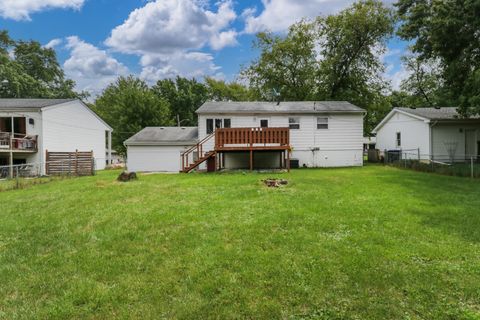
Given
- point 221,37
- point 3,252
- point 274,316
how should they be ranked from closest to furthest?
point 274,316 < point 3,252 < point 221,37

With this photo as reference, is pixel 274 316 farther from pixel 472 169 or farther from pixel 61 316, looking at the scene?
pixel 472 169

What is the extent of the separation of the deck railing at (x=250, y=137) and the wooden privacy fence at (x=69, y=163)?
9.77 metres

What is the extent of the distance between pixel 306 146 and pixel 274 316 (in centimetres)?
1719

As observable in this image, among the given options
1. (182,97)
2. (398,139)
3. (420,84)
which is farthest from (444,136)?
(182,97)

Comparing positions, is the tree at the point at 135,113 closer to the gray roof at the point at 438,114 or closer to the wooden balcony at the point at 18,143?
the wooden balcony at the point at 18,143

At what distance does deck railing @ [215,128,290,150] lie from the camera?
16078 mm

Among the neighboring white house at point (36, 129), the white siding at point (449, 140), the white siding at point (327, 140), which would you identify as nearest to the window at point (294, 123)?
the white siding at point (327, 140)

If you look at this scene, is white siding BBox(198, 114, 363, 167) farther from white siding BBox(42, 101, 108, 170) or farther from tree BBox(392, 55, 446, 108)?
tree BBox(392, 55, 446, 108)

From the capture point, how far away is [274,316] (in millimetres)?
3271

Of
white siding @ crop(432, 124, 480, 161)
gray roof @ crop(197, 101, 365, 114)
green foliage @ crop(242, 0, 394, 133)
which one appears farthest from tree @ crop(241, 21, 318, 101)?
white siding @ crop(432, 124, 480, 161)

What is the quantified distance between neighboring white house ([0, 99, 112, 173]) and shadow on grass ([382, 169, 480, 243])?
20.7 m

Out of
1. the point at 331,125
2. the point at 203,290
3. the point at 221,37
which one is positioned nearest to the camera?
the point at 203,290

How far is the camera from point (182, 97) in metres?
43.8

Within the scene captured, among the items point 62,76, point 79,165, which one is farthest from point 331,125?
point 62,76
